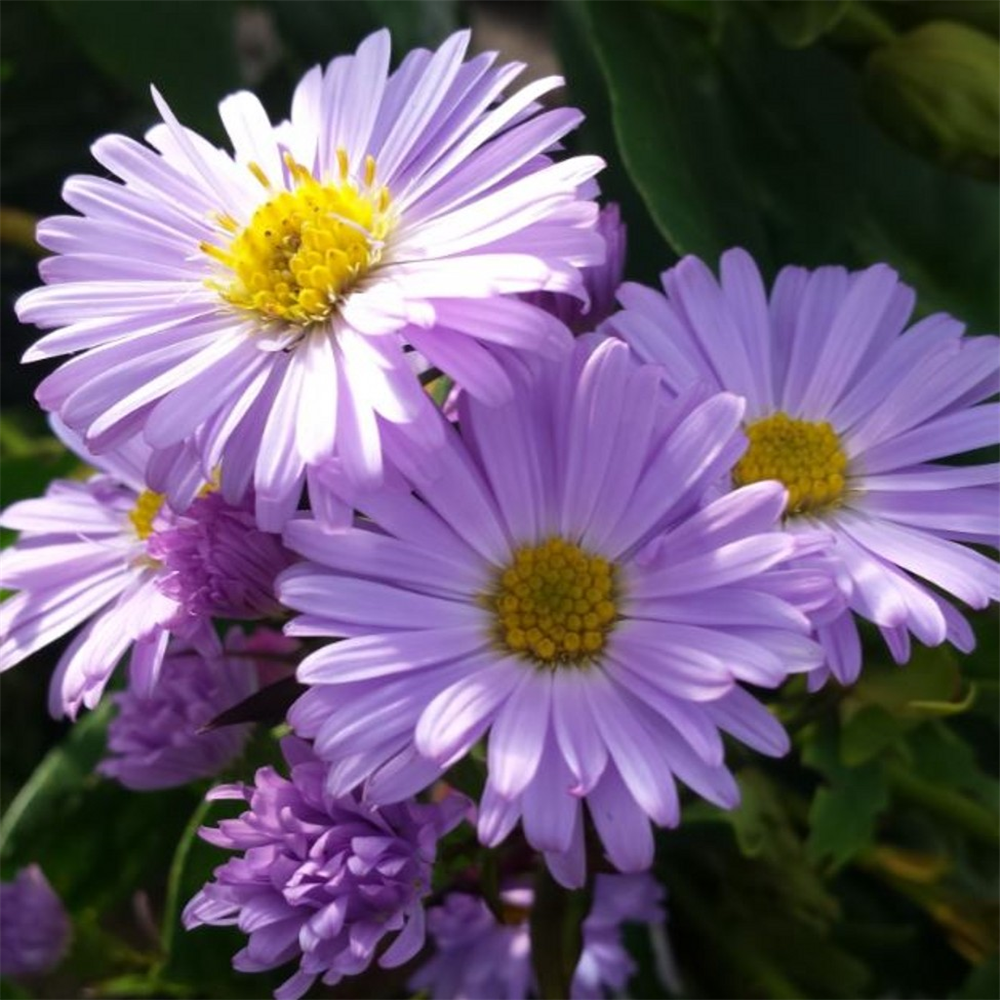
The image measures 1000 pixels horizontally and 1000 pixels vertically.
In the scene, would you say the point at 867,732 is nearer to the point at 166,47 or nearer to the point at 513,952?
the point at 513,952

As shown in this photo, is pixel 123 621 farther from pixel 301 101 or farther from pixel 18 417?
pixel 18 417

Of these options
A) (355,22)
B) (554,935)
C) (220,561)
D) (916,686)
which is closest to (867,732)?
(916,686)


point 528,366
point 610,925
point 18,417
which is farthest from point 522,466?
point 18,417

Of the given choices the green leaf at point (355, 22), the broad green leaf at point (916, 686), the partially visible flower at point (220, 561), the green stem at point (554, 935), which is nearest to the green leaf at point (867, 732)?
the broad green leaf at point (916, 686)

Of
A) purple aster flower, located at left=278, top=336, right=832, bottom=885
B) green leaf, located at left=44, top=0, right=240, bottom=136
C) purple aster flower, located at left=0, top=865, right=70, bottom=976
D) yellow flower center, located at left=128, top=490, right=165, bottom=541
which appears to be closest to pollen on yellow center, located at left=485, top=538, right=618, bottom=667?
purple aster flower, located at left=278, top=336, right=832, bottom=885

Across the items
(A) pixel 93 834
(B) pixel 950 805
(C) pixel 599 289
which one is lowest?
(B) pixel 950 805

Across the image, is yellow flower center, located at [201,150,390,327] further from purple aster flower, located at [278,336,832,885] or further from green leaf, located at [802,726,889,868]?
green leaf, located at [802,726,889,868]
